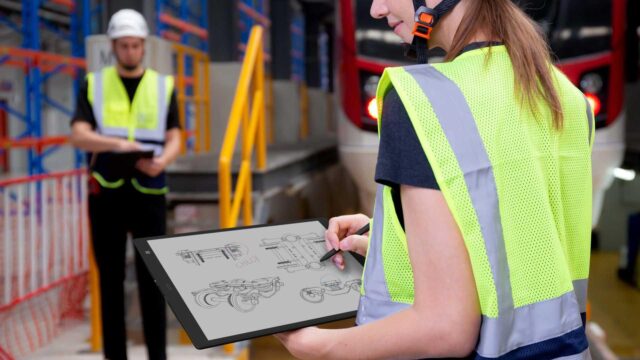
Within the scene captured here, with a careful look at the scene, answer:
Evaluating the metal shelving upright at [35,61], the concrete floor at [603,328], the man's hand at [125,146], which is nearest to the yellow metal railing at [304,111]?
the metal shelving upright at [35,61]

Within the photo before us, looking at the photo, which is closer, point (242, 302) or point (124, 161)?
point (242, 302)

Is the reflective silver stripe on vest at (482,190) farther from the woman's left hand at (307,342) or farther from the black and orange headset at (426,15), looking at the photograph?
the woman's left hand at (307,342)

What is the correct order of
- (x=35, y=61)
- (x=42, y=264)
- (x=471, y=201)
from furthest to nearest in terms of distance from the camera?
1. (x=35, y=61)
2. (x=42, y=264)
3. (x=471, y=201)

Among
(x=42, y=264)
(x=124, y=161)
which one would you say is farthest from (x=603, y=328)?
(x=42, y=264)

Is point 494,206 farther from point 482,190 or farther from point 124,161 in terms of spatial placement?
point 124,161

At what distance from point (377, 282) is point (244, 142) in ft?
10.3

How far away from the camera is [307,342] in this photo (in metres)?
0.89

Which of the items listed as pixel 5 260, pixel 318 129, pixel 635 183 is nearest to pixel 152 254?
pixel 5 260

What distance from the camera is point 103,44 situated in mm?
4613

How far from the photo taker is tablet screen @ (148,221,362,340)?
969 mm

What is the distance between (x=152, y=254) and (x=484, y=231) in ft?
1.84

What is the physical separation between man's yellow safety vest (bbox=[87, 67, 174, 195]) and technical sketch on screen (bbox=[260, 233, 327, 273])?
192cm

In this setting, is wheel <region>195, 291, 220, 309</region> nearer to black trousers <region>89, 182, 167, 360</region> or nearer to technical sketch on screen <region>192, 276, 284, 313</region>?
technical sketch on screen <region>192, 276, 284, 313</region>

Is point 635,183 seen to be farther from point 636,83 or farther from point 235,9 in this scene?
point 235,9
